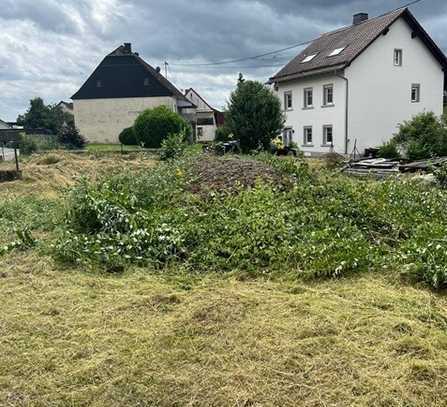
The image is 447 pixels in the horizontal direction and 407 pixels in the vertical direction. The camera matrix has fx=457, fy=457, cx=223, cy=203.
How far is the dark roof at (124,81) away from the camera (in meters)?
39.1

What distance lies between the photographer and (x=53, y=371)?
274 centimetres

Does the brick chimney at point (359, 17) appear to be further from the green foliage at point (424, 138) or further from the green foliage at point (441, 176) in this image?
the green foliage at point (441, 176)

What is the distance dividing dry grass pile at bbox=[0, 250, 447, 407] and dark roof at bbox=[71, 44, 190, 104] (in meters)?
36.6

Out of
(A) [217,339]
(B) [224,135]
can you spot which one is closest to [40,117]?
(B) [224,135]

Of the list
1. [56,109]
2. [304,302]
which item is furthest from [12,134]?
[56,109]

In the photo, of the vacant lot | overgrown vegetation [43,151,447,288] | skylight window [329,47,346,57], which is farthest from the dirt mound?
skylight window [329,47,346,57]

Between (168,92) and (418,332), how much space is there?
37.6 meters

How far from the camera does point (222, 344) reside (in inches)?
117

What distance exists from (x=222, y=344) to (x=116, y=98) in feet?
128

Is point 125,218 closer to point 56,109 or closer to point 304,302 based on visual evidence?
point 304,302

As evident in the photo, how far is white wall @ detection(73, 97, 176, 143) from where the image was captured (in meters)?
39.5

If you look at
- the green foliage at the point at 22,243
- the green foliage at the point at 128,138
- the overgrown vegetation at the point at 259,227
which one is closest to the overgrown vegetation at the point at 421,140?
the overgrown vegetation at the point at 259,227

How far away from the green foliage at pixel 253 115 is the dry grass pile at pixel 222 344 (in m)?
17.9

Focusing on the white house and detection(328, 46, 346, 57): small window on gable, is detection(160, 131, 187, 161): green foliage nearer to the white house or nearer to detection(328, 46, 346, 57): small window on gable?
the white house
